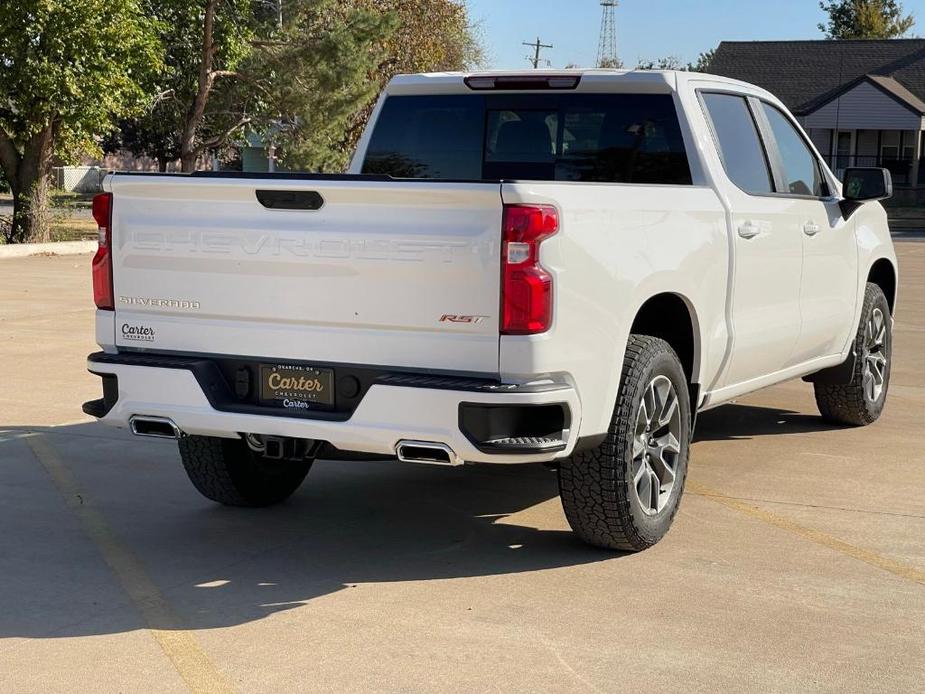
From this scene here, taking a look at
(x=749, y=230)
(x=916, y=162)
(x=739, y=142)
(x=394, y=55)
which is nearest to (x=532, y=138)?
(x=739, y=142)

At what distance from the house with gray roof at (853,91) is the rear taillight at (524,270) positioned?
5253cm

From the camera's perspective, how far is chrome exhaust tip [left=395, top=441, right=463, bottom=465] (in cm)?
530

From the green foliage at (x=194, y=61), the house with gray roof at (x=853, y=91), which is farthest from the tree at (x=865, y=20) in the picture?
the green foliage at (x=194, y=61)

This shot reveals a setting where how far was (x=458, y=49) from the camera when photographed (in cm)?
5100

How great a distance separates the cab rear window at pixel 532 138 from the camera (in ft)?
23.4

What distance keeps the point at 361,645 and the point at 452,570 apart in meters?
1.02

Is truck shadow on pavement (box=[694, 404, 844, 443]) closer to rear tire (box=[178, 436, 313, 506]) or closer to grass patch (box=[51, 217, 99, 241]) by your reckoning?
rear tire (box=[178, 436, 313, 506])

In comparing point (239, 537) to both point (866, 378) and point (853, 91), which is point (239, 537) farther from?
point (853, 91)

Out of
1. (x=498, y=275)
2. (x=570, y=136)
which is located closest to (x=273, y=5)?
(x=570, y=136)

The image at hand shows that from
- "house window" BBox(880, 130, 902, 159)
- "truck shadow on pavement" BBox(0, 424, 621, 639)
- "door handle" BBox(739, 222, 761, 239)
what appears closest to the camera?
"truck shadow on pavement" BBox(0, 424, 621, 639)

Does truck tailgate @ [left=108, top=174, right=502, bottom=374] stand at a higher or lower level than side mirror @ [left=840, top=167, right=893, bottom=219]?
lower

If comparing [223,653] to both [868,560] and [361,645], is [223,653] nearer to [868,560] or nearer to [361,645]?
[361,645]

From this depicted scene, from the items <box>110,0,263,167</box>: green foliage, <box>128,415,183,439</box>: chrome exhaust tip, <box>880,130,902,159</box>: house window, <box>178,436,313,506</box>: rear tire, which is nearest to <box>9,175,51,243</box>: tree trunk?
<box>110,0,263,167</box>: green foliage

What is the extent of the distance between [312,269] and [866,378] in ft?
15.7
